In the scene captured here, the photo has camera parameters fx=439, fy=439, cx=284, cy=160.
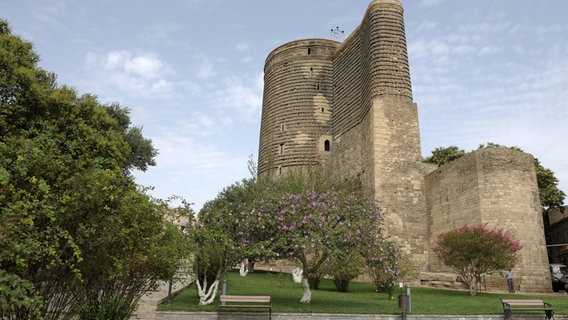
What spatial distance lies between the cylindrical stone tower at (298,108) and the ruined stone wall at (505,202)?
12.3 meters

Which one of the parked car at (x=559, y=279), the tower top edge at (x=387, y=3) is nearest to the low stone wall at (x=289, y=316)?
the parked car at (x=559, y=279)

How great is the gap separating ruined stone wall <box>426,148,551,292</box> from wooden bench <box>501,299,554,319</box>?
28.8 feet

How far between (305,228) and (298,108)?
2285 cm

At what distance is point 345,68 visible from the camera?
3022 centimetres

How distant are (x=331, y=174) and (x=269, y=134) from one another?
27.1 ft

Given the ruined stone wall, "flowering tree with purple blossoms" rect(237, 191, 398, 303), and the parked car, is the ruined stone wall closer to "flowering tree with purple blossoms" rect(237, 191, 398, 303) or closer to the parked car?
the parked car

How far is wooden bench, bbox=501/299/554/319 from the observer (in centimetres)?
986

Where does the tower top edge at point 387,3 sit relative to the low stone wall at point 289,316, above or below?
above

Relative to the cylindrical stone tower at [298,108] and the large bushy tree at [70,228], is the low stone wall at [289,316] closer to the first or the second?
the large bushy tree at [70,228]

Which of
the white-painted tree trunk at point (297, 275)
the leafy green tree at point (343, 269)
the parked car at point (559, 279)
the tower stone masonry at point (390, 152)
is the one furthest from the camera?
the parked car at point (559, 279)

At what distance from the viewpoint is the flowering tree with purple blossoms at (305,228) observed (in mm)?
10836

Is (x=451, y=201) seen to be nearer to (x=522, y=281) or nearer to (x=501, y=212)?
(x=501, y=212)

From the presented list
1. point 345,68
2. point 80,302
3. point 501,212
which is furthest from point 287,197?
point 345,68

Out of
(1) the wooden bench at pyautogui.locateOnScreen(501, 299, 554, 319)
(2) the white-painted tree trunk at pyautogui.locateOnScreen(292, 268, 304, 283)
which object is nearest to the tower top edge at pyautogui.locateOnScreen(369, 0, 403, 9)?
(2) the white-painted tree trunk at pyautogui.locateOnScreen(292, 268, 304, 283)
